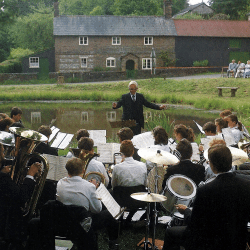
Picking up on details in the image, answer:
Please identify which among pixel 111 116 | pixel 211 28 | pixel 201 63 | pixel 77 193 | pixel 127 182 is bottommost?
pixel 111 116

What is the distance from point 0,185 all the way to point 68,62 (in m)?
38.7

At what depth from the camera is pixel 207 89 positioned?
85.3ft

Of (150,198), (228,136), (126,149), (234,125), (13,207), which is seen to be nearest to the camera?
(13,207)

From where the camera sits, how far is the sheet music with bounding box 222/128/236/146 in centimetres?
641

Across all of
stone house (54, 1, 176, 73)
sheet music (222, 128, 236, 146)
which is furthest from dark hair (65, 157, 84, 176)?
stone house (54, 1, 176, 73)

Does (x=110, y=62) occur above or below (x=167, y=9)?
below

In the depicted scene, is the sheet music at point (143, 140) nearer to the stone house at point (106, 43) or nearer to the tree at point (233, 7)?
the stone house at point (106, 43)

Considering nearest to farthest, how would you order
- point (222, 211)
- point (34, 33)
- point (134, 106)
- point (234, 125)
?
point (222, 211)
point (234, 125)
point (134, 106)
point (34, 33)

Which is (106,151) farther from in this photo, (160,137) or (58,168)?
(58,168)

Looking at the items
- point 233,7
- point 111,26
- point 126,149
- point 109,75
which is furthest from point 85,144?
point 233,7

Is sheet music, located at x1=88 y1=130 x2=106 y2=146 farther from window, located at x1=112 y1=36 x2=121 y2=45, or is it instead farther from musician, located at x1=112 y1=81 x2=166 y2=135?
window, located at x1=112 y1=36 x2=121 y2=45

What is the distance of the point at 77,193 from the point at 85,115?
15.7 metres

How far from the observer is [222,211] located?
3.10 metres

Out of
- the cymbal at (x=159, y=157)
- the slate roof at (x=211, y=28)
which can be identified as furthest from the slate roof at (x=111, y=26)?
the cymbal at (x=159, y=157)
